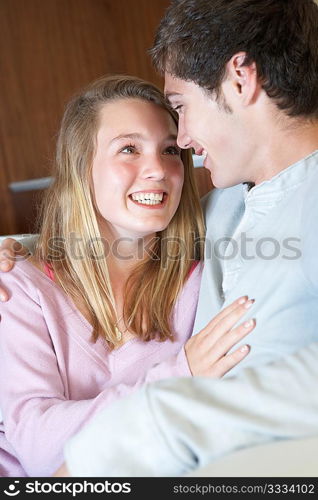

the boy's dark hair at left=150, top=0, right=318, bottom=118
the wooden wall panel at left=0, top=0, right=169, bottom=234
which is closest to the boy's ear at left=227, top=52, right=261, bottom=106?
the boy's dark hair at left=150, top=0, right=318, bottom=118

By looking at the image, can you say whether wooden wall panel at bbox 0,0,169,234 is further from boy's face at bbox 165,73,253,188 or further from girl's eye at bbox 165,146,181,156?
boy's face at bbox 165,73,253,188

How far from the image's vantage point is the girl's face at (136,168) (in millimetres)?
1616

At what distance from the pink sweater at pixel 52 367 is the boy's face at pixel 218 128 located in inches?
13.2

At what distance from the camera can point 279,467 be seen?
0.83 m

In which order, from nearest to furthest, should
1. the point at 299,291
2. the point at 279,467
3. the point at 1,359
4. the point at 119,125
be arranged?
1. the point at 279,467
2. the point at 299,291
3. the point at 1,359
4. the point at 119,125

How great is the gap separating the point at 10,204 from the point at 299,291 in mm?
2756

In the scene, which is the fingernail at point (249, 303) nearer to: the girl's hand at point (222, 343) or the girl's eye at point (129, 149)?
the girl's hand at point (222, 343)

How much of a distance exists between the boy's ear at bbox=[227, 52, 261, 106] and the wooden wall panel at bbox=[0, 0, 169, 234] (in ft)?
7.54

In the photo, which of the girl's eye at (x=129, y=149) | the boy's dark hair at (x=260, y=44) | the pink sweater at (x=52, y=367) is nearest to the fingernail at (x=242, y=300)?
the pink sweater at (x=52, y=367)

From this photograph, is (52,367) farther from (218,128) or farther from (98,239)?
(218,128)

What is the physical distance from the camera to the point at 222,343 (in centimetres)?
125

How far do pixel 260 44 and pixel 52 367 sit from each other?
76cm

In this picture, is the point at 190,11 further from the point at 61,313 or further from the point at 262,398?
the point at 262,398
